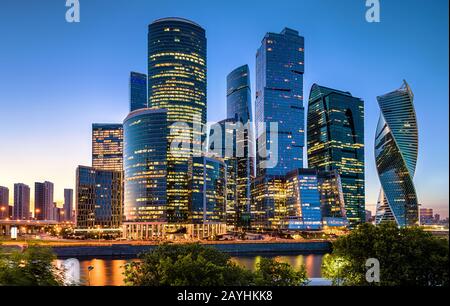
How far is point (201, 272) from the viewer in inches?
426

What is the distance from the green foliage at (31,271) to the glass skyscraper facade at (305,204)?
99.8 metres

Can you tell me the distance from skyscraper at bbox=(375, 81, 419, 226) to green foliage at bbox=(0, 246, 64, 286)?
80.2 meters

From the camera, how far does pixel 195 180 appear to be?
10369cm

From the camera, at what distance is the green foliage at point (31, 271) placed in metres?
10.4

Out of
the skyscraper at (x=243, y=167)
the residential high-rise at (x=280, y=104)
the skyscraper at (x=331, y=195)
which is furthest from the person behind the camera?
the skyscraper at (x=243, y=167)

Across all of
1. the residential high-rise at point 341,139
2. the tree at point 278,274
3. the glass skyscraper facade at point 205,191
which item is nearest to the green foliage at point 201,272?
the tree at point 278,274

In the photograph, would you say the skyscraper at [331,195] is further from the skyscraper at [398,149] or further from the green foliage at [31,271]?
the green foliage at [31,271]

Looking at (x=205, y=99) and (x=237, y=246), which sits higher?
(x=205, y=99)

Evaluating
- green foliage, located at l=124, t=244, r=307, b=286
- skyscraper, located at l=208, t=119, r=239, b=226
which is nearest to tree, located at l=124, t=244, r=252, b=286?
green foliage, located at l=124, t=244, r=307, b=286

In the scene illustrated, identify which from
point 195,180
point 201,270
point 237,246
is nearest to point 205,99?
point 195,180
